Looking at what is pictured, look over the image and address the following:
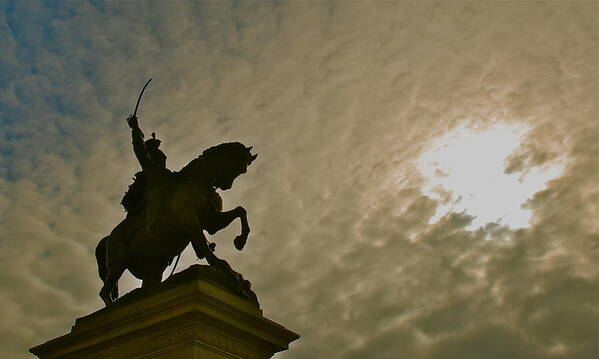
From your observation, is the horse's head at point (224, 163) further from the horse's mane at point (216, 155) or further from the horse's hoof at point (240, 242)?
the horse's hoof at point (240, 242)

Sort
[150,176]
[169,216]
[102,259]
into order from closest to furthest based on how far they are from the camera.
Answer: [169,216] → [150,176] → [102,259]

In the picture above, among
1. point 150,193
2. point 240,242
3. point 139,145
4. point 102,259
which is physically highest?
point 139,145

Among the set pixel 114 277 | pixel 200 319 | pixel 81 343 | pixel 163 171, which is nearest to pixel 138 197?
pixel 163 171

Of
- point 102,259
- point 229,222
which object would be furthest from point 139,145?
point 102,259

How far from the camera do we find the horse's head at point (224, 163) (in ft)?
32.1

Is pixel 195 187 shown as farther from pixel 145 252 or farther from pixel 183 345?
pixel 183 345

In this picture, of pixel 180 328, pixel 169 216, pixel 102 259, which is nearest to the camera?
pixel 180 328

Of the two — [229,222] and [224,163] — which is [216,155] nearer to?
[224,163]

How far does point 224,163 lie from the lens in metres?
9.85

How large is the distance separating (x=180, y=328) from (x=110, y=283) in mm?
2708

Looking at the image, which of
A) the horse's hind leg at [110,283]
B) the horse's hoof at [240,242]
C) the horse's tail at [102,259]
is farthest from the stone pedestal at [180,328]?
the horse's tail at [102,259]

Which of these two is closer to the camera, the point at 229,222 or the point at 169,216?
the point at 169,216

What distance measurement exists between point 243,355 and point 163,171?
3.61 meters

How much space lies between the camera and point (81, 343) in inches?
342
